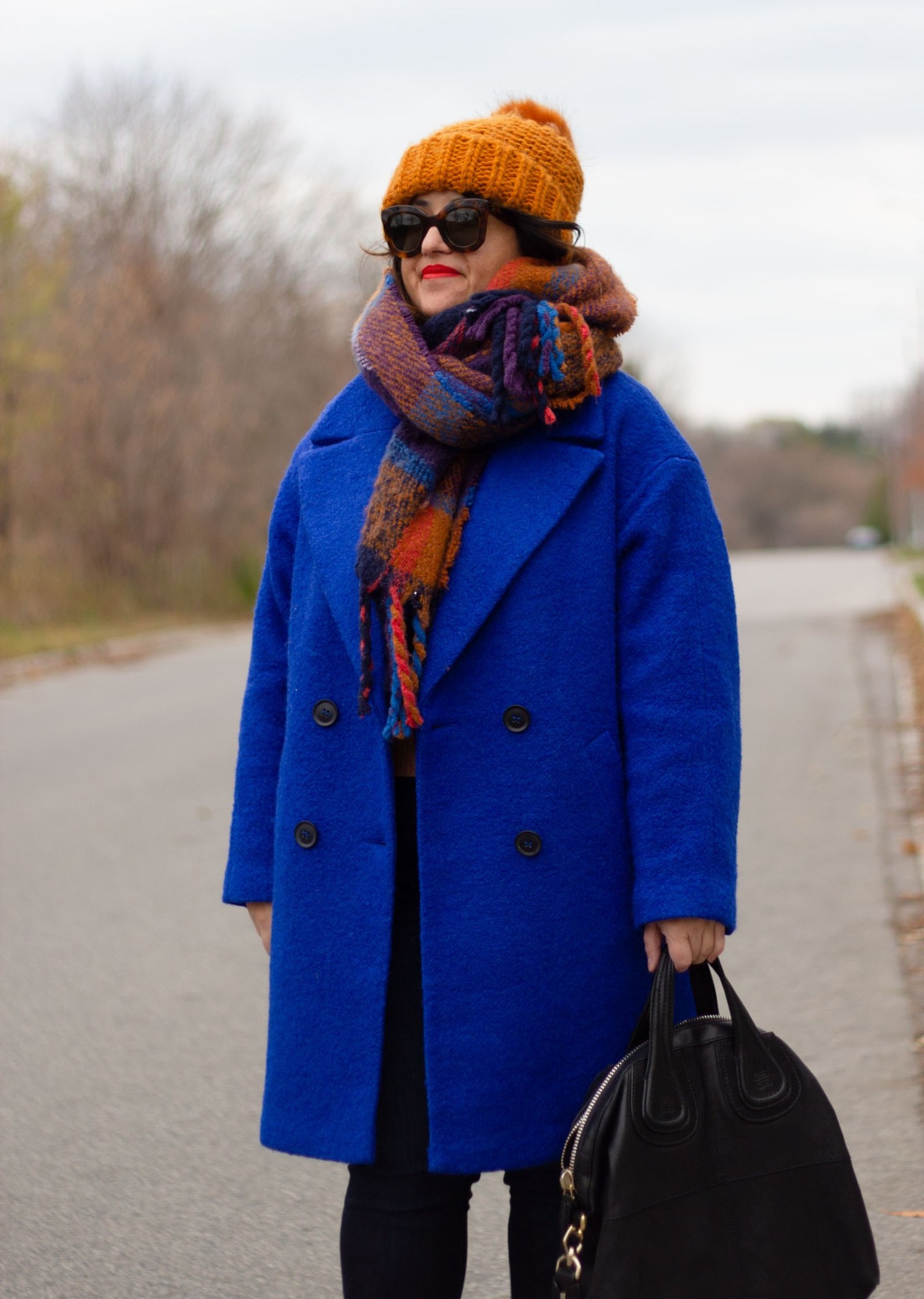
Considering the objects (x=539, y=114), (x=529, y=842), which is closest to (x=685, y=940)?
(x=529, y=842)

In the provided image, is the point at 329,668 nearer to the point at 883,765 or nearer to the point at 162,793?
the point at 162,793

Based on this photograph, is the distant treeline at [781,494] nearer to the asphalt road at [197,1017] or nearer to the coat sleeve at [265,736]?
the asphalt road at [197,1017]

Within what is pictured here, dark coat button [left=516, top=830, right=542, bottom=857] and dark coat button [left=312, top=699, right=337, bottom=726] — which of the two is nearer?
dark coat button [left=516, top=830, right=542, bottom=857]

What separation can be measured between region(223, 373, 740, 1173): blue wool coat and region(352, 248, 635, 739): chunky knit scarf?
4 centimetres

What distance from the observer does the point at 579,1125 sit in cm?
220

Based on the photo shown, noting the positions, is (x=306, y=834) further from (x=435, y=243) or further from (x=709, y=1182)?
(x=435, y=243)

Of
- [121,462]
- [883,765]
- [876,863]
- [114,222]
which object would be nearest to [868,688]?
[883,765]

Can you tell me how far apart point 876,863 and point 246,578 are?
20.0m

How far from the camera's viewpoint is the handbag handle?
2141mm

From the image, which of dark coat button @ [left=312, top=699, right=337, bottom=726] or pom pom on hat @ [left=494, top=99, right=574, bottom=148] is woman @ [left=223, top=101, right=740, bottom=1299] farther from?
pom pom on hat @ [left=494, top=99, right=574, bottom=148]

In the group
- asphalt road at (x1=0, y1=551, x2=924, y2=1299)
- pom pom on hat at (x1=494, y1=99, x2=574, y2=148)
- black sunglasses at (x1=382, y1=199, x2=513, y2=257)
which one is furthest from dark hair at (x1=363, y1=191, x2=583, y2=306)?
asphalt road at (x1=0, y1=551, x2=924, y2=1299)

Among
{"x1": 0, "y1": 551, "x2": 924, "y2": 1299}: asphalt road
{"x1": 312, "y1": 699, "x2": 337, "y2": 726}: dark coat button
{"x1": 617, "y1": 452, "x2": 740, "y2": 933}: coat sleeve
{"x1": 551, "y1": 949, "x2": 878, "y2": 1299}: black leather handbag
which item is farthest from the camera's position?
{"x1": 0, "y1": 551, "x2": 924, "y2": 1299}: asphalt road

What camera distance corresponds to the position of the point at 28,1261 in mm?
3414

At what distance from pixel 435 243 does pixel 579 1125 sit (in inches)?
51.1
